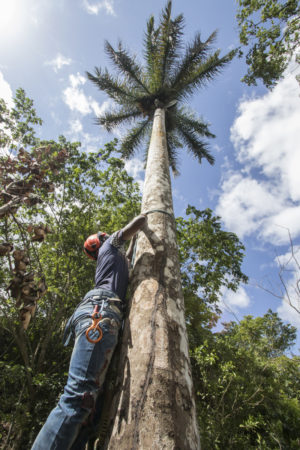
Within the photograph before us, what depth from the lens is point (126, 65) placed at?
7.91 metres

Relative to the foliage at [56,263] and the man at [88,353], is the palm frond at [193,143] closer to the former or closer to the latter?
the foliage at [56,263]

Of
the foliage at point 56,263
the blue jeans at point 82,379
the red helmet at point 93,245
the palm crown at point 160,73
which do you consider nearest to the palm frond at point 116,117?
the palm crown at point 160,73

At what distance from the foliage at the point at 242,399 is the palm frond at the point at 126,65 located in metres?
8.40

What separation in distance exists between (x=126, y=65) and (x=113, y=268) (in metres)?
8.38

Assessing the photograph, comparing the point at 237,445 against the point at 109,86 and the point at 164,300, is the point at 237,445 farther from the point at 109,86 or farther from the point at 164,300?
the point at 109,86

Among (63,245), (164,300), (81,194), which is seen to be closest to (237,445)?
(164,300)

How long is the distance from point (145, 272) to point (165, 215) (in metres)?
0.92

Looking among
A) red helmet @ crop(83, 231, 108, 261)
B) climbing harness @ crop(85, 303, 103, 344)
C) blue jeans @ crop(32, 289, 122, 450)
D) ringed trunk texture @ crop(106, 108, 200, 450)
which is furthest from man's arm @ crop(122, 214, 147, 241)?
climbing harness @ crop(85, 303, 103, 344)

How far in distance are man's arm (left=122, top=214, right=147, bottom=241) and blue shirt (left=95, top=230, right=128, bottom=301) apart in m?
0.05

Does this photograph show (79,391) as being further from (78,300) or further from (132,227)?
(78,300)

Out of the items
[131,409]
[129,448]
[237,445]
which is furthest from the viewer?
[237,445]

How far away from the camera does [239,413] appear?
3994 mm

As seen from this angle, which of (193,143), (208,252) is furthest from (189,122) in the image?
(208,252)

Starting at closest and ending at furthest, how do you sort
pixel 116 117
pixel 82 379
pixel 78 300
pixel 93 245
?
pixel 82 379 < pixel 93 245 < pixel 78 300 < pixel 116 117
